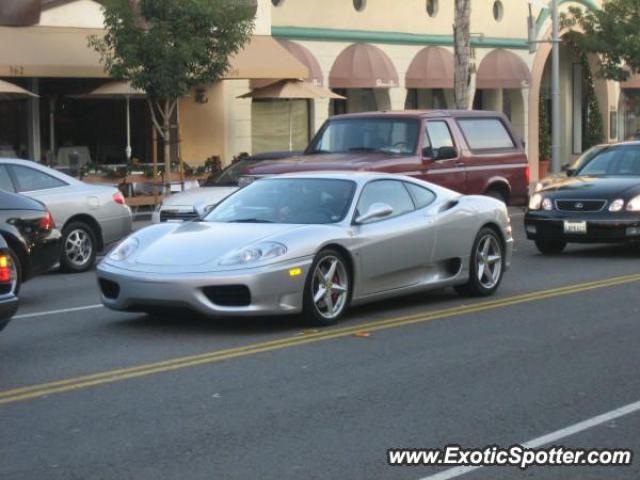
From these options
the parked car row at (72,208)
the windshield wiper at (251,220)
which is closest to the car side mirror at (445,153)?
the parked car row at (72,208)

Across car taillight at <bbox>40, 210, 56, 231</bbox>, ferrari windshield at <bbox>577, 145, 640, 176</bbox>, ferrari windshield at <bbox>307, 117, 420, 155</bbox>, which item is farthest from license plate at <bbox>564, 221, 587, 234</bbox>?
car taillight at <bbox>40, 210, 56, 231</bbox>

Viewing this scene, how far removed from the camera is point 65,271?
15.5 metres

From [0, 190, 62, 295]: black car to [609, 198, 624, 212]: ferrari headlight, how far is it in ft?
23.7

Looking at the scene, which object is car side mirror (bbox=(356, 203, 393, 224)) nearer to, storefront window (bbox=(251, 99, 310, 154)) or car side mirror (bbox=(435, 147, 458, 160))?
car side mirror (bbox=(435, 147, 458, 160))

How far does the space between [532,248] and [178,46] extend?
9.83 metres

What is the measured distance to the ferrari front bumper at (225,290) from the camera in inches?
383

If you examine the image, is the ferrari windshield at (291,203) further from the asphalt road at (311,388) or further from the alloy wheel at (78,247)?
the alloy wheel at (78,247)

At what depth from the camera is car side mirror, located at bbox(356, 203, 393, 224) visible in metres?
10.8

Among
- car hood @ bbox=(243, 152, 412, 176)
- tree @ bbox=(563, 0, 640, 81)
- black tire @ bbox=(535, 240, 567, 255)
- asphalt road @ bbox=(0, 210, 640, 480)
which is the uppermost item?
tree @ bbox=(563, 0, 640, 81)

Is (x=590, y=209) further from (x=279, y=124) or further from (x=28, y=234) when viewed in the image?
(x=279, y=124)

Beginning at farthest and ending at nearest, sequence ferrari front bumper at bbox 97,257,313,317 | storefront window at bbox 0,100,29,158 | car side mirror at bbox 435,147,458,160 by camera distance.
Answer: storefront window at bbox 0,100,29,158
car side mirror at bbox 435,147,458,160
ferrari front bumper at bbox 97,257,313,317

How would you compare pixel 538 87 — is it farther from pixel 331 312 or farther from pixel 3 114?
pixel 331 312

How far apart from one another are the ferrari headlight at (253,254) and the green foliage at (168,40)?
48.7 ft

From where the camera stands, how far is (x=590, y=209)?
16078 millimetres
